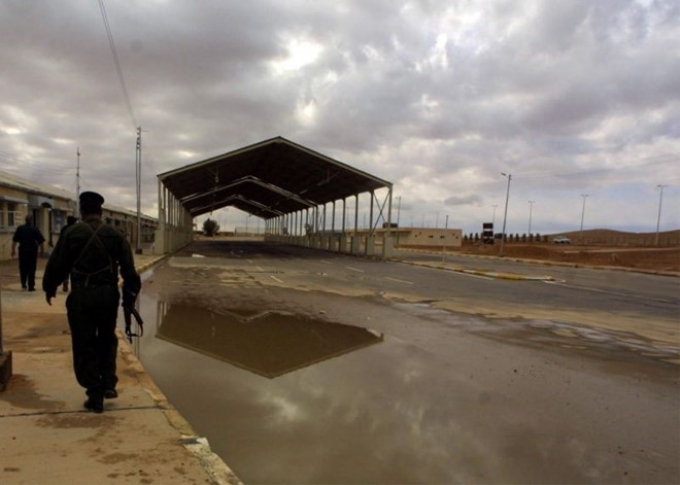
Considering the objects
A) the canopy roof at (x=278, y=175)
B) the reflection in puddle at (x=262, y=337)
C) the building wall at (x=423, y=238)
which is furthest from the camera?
the building wall at (x=423, y=238)

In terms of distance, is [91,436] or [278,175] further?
[278,175]

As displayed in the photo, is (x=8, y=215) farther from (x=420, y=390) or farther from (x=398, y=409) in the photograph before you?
(x=398, y=409)

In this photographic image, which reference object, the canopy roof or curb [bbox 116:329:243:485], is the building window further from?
curb [bbox 116:329:243:485]

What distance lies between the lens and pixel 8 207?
74.5 ft

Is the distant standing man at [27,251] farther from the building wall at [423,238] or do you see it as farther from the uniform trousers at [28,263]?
the building wall at [423,238]

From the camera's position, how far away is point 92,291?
4570mm

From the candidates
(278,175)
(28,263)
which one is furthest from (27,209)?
(278,175)

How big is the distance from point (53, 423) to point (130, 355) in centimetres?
241

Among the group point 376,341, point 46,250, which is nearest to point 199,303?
point 376,341

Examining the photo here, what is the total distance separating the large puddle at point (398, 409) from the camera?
407cm

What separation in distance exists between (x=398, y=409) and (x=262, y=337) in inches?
147

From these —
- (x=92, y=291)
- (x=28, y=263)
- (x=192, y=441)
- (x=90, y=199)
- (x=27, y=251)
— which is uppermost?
(x=90, y=199)

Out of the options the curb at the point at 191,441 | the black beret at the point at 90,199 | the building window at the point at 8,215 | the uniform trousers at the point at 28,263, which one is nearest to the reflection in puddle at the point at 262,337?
the curb at the point at 191,441

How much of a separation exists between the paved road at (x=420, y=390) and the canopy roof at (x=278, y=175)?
74.3 ft
